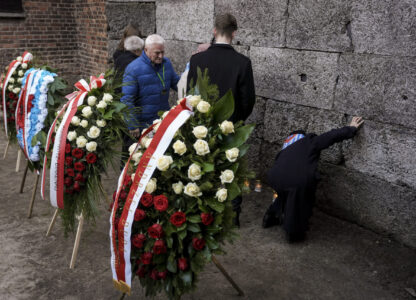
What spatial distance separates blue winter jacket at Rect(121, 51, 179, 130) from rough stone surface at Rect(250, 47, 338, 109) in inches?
44.3

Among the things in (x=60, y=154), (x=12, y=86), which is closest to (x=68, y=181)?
(x=60, y=154)

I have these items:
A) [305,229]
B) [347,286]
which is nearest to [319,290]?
[347,286]

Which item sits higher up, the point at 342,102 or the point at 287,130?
the point at 342,102

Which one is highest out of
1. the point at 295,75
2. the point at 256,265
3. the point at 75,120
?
the point at 295,75

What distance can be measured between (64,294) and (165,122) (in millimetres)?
1605

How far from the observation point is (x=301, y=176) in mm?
3650

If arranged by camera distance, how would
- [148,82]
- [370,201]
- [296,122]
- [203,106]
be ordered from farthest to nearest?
[296,122] → [148,82] → [370,201] → [203,106]

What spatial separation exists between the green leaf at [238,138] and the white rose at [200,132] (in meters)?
0.18

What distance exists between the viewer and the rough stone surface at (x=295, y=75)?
4.09 metres

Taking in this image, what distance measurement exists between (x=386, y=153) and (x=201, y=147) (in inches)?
87.1

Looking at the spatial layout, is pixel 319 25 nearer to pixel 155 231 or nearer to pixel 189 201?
pixel 189 201

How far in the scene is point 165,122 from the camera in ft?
7.77

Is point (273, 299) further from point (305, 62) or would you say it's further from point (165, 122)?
point (305, 62)

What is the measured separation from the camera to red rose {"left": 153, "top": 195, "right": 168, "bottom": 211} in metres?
2.22
